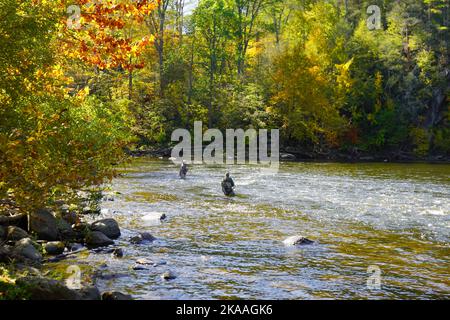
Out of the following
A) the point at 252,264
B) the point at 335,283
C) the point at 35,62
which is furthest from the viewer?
the point at 252,264

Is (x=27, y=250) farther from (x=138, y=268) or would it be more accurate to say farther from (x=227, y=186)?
(x=227, y=186)

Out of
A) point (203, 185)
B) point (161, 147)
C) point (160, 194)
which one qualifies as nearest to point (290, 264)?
point (160, 194)

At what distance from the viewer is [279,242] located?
14.3m

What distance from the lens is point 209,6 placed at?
60.8 m

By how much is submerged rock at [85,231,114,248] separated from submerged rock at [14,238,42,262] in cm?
193

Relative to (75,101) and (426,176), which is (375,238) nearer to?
(75,101)

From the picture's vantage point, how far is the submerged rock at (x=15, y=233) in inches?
501

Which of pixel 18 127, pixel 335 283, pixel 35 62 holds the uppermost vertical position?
pixel 35 62

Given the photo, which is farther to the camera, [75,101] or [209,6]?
[209,6]

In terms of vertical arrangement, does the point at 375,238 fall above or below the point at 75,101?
below

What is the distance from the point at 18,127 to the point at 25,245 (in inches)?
140

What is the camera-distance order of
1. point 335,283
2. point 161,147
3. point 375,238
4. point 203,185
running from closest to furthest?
point 335,283, point 375,238, point 203,185, point 161,147

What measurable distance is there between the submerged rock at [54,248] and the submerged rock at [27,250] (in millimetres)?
648

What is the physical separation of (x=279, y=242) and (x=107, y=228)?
5140 millimetres
